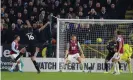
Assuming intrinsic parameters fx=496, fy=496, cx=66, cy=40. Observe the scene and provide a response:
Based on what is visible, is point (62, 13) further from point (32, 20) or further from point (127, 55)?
point (127, 55)

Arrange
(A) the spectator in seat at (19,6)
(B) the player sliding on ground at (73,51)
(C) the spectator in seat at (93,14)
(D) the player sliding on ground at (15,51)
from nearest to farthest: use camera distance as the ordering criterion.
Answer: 1. (B) the player sliding on ground at (73,51)
2. (D) the player sliding on ground at (15,51)
3. (C) the spectator in seat at (93,14)
4. (A) the spectator in seat at (19,6)

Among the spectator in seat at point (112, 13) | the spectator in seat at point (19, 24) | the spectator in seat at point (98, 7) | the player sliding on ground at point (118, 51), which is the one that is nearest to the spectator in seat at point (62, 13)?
the spectator in seat at point (98, 7)

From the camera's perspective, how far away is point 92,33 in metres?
20.0

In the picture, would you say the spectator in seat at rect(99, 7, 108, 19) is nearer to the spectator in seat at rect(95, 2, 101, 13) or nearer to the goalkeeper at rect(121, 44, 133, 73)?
the spectator in seat at rect(95, 2, 101, 13)

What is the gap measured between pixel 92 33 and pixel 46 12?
3708mm

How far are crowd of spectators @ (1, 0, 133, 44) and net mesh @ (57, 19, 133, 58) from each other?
123 cm

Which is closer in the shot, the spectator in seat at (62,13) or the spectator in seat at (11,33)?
the spectator in seat at (11,33)

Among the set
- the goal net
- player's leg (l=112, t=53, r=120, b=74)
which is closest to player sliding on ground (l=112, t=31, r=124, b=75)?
player's leg (l=112, t=53, r=120, b=74)

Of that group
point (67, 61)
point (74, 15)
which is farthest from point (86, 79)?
point (74, 15)

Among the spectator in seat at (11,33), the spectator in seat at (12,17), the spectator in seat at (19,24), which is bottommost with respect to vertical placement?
the spectator in seat at (11,33)

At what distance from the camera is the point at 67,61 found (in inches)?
757

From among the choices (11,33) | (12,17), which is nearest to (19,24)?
(11,33)

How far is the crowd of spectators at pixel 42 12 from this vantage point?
21.4 metres

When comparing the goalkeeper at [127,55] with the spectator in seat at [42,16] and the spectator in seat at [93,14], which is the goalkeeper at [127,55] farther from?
the spectator in seat at [42,16]
